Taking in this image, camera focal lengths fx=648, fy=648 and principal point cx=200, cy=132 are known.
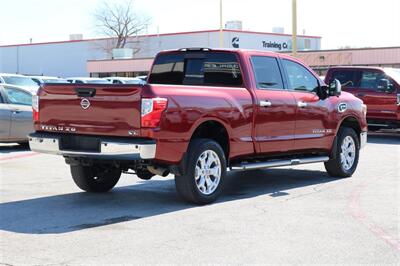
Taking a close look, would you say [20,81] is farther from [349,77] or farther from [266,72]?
[266,72]

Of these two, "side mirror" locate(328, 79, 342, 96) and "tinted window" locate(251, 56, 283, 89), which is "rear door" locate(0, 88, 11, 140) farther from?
"side mirror" locate(328, 79, 342, 96)

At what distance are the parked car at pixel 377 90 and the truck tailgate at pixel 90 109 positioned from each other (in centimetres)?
1143

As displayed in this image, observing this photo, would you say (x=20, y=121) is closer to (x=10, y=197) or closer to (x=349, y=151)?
(x=10, y=197)

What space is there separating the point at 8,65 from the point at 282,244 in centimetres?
8006

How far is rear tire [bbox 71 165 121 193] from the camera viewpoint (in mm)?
8844

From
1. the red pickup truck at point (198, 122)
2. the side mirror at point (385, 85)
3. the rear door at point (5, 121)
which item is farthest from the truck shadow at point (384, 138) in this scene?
the rear door at point (5, 121)

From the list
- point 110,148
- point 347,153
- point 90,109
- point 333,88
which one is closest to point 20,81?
Answer: point 347,153

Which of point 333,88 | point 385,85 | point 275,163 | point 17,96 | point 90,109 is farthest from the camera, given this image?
point 385,85

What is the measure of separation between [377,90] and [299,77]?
831cm

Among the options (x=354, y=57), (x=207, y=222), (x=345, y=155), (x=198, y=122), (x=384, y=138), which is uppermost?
(x=354, y=57)

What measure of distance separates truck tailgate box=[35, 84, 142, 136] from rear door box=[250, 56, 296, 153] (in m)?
2.09

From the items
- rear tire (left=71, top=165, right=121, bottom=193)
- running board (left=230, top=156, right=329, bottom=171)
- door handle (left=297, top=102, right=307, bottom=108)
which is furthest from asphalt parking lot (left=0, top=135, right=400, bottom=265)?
door handle (left=297, top=102, right=307, bottom=108)

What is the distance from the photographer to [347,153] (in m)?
10.7

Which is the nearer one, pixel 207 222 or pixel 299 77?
pixel 207 222
